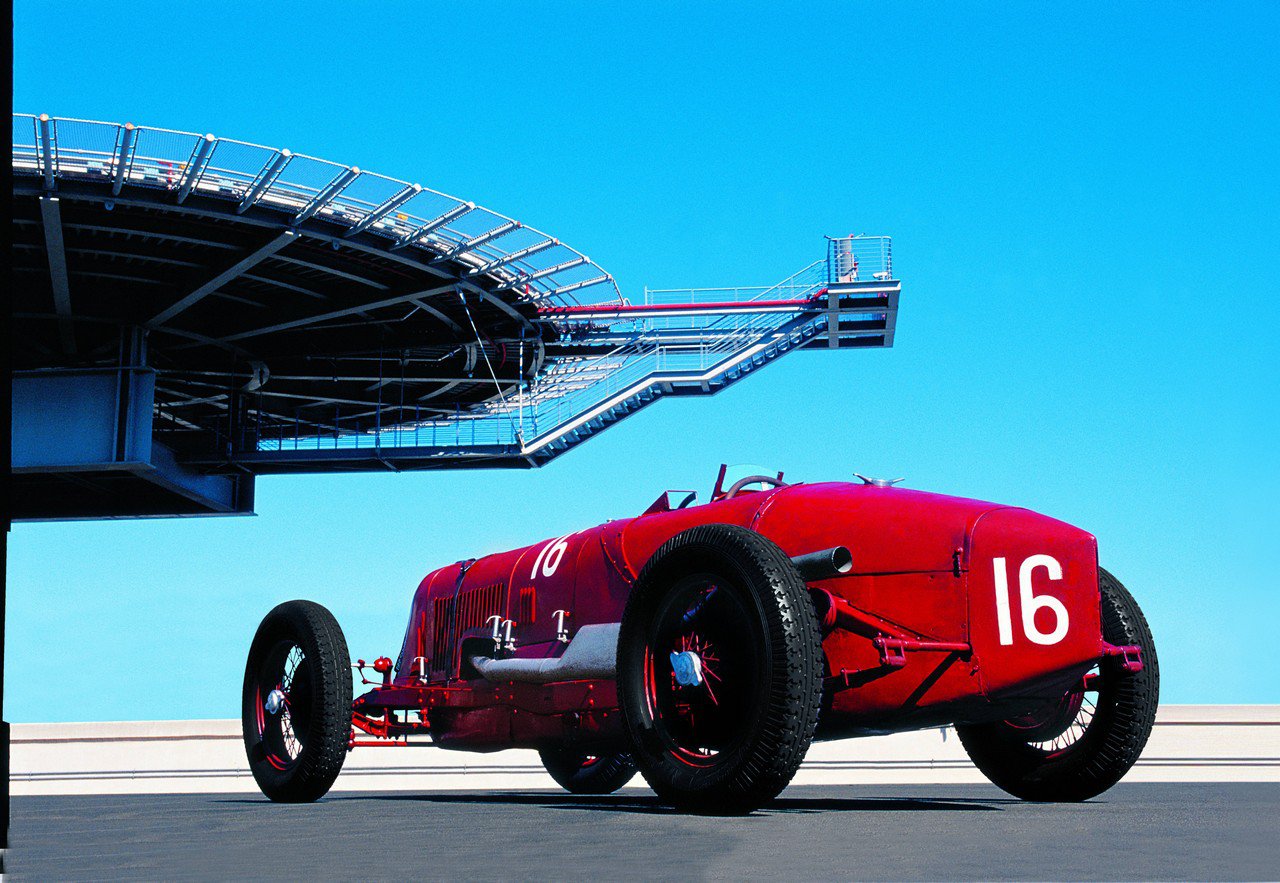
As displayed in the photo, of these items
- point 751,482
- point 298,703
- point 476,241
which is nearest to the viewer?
point 751,482

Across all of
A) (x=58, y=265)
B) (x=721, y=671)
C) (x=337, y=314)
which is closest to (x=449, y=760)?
(x=721, y=671)

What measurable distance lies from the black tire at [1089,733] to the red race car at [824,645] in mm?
14

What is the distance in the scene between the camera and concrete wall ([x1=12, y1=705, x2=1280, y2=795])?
22125 mm

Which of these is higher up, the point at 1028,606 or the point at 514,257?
the point at 514,257

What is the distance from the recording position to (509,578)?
38.8ft

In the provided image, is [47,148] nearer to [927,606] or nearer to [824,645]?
[824,645]

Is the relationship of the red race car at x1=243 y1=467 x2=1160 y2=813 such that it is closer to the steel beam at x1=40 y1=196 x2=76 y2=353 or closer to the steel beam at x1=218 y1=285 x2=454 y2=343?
the steel beam at x1=40 y1=196 x2=76 y2=353

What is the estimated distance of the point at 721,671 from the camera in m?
7.96

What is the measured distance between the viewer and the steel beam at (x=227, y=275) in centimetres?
3541

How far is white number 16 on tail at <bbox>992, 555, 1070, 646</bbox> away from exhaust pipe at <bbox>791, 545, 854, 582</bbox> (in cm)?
88

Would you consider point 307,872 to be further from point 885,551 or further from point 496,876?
point 885,551

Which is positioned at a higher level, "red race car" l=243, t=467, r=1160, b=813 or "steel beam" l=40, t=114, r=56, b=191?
"steel beam" l=40, t=114, r=56, b=191

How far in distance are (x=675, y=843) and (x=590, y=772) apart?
8115mm

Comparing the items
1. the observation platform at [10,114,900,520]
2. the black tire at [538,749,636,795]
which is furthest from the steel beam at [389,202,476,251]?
the black tire at [538,749,636,795]
